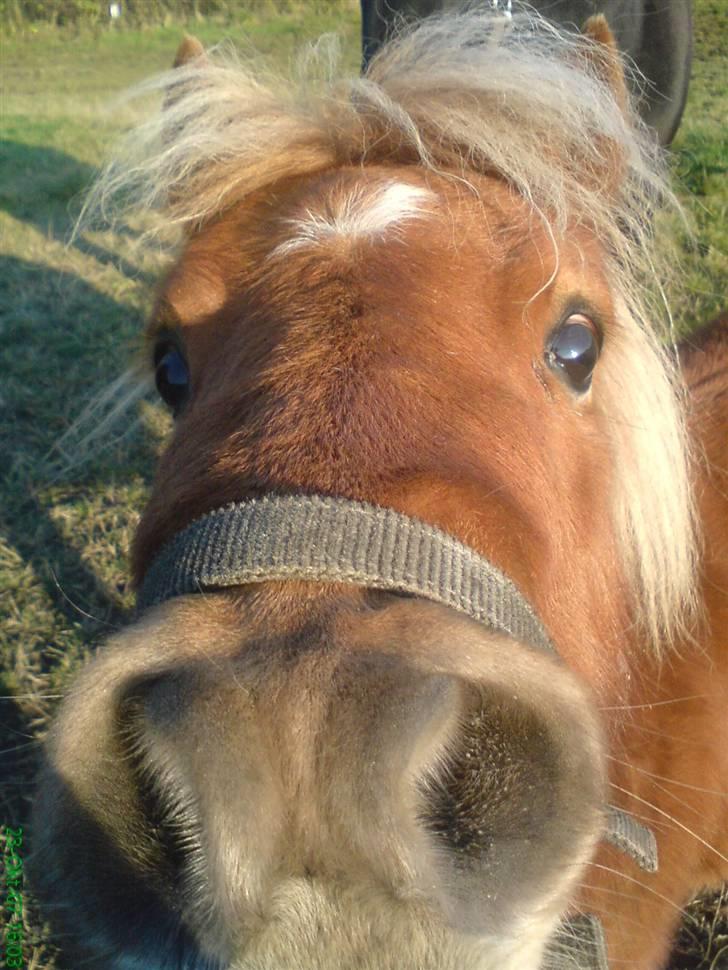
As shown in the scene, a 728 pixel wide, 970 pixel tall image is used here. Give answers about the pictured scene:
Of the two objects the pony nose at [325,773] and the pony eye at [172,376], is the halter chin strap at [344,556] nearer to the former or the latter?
the pony nose at [325,773]

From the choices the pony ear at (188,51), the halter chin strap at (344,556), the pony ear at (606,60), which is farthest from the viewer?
the pony ear at (188,51)

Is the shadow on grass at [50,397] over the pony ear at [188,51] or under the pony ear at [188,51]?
under

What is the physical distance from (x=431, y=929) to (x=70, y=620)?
3.09 m

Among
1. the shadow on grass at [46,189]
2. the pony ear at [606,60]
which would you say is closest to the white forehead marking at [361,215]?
the pony ear at [606,60]

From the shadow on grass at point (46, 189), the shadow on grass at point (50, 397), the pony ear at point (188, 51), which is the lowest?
the shadow on grass at point (46, 189)

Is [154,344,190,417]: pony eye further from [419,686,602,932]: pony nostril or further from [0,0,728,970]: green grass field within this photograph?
[419,686,602,932]: pony nostril

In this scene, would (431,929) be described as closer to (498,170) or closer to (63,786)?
(63,786)

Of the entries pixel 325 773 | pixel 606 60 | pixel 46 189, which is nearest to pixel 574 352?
pixel 606 60

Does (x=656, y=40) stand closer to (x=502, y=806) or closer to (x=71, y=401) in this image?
(x=502, y=806)

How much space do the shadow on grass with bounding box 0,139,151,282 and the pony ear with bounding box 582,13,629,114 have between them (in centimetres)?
558

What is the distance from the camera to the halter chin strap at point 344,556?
3.41 feet

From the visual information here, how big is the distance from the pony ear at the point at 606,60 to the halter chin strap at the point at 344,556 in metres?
1.39

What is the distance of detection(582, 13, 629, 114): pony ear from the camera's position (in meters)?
1.97

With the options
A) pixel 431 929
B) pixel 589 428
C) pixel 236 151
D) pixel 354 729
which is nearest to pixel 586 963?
pixel 431 929
